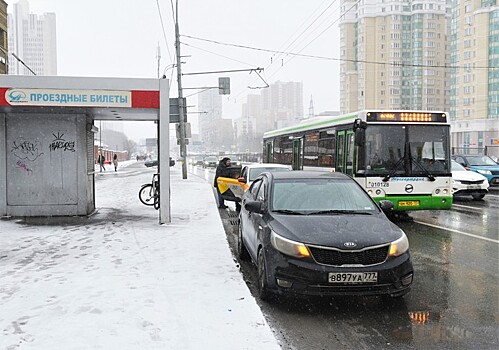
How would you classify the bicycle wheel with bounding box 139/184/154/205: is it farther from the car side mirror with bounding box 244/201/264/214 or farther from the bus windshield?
the car side mirror with bounding box 244/201/264/214

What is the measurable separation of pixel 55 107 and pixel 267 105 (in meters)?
80.9

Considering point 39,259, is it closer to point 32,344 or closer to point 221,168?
point 32,344

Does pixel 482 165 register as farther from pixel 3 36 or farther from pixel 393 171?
pixel 3 36

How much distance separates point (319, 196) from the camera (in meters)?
7.14

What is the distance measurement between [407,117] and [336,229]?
7360mm

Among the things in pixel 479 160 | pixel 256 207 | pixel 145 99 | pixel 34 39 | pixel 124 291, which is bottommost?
pixel 124 291

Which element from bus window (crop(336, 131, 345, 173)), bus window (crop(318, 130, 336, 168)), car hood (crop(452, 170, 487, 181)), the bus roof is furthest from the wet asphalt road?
car hood (crop(452, 170, 487, 181))

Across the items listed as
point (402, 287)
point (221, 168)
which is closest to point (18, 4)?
point (221, 168)

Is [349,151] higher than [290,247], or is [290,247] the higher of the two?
[349,151]

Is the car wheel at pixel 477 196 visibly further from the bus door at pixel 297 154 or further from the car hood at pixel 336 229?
the car hood at pixel 336 229

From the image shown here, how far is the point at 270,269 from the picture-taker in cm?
596

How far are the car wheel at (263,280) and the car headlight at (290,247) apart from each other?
333 mm

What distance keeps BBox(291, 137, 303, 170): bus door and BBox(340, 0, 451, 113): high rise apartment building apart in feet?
249

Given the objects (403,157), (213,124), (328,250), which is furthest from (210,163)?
(328,250)
